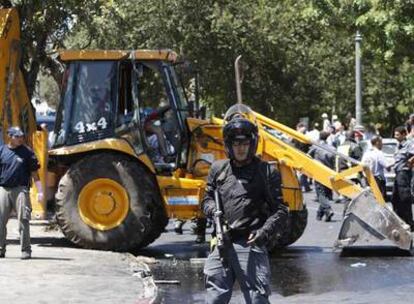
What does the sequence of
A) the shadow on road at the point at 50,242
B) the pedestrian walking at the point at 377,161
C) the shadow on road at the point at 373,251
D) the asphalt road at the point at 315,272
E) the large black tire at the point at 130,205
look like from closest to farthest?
the asphalt road at the point at 315,272
the large black tire at the point at 130,205
the shadow on road at the point at 373,251
the shadow on road at the point at 50,242
the pedestrian walking at the point at 377,161

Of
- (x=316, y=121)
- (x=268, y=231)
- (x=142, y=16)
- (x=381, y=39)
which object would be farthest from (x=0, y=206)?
(x=316, y=121)

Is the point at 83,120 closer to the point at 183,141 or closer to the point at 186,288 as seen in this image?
the point at 183,141

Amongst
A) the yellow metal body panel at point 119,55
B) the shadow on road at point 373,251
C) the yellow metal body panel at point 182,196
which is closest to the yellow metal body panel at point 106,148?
the yellow metal body panel at point 182,196

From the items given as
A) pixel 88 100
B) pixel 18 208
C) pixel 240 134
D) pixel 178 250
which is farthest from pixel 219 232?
pixel 178 250

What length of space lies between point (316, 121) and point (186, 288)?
4715 cm

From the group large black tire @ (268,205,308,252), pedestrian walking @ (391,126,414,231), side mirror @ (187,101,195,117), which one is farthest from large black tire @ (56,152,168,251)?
pedestrian walking @ (391,126,414,231)

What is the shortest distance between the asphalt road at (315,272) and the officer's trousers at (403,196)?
1.48 m

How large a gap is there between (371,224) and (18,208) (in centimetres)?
477

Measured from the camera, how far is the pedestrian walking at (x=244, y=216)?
23.6ft

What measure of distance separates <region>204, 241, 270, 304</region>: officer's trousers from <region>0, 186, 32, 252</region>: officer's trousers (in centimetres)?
597

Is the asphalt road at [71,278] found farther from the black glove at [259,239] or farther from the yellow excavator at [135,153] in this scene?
the black glove at [259,239]

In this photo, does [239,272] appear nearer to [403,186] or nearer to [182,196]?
[182,196]

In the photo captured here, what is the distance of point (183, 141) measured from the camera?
14250mm

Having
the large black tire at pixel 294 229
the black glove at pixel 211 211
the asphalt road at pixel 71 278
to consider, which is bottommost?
the asphalt road at pixel 71 278
